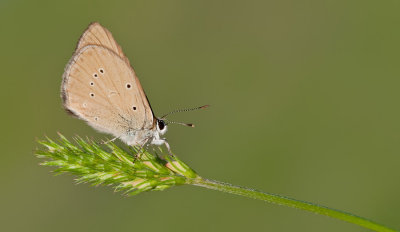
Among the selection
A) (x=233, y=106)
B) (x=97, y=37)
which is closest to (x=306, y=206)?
(x=97, y=37)

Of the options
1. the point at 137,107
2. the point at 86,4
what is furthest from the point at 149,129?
the point at 86,4

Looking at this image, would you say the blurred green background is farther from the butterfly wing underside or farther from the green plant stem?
the green plant stem

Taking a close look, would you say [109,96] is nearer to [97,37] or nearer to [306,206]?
[97,37]

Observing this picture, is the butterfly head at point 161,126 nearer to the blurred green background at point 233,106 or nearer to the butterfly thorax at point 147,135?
the butterfly thorax at point 147,135

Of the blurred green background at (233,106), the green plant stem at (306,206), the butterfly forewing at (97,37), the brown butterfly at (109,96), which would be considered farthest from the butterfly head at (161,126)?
A: the blurred green background at (233,106)

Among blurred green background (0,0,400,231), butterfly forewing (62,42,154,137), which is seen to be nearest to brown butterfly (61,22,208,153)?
butterfly forewing (62,42,154,137)

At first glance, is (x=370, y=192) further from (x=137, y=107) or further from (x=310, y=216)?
(x=137, y=107)

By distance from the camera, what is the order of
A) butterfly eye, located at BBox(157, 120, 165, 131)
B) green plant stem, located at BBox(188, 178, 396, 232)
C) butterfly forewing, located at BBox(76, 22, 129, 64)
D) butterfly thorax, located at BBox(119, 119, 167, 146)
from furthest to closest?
butterfly eye, located at BBox(157, 120, 165, 131)
butterfly thorax, located at BBox(119, 119, 167, 146)
butterfly forewing, located at BBox(76, 22, 129, 64)
green plant stem, located at BBox(188, 178, 396, 232)

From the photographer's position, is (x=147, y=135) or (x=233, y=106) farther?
(x=233, y=106)
